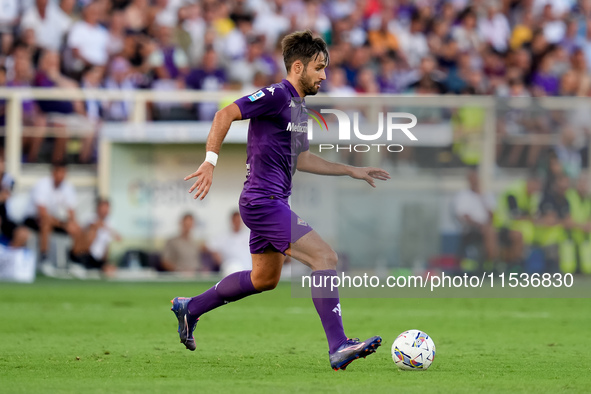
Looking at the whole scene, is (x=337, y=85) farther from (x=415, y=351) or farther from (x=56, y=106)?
(x=415, y=351)

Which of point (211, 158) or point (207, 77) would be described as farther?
point (207, 77)

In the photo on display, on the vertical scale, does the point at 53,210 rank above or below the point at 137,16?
below

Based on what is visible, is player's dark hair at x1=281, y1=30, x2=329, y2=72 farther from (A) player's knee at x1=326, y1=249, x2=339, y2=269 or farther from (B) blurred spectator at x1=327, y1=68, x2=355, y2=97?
(B) blurred spectator at x1=327, y1=68, x2=355, y2=97

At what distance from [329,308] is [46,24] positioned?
37.1 ft

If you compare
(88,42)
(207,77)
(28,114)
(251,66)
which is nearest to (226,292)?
(28,114)

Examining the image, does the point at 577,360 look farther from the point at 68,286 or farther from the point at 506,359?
the point at 68,286

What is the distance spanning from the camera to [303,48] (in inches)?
253

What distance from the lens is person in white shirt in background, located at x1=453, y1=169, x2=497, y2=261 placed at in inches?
577

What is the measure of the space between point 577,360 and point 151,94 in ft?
32.9

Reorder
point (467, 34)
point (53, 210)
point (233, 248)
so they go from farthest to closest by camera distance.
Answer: point (467, 34) → point (233, 248) → point (53, 210)

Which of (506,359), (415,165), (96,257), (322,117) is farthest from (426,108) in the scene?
(506,359)

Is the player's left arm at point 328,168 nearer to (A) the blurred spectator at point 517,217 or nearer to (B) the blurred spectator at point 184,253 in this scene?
(A) the blurred spectator at point 517,217

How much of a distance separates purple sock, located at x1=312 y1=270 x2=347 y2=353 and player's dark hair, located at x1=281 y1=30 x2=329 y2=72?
1.38m

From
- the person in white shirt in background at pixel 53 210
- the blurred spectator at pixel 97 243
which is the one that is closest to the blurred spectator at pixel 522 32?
the blurred spectator at pixel 97 243
